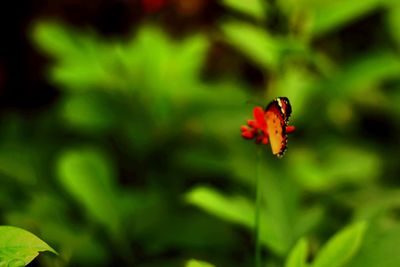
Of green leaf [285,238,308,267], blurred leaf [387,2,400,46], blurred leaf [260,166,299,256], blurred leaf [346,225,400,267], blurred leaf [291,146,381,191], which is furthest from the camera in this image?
blurred leaf [387,2,400,46]

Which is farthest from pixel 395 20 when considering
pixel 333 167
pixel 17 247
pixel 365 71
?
pixel 17 247

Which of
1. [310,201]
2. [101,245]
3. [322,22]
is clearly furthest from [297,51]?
[101,245]

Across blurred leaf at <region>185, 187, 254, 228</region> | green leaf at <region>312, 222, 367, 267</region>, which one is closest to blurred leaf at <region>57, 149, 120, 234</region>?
blurred leaf at <region>185, 187, 254, 228</region>

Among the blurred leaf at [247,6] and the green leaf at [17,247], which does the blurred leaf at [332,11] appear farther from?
the green leaf at [17,247]

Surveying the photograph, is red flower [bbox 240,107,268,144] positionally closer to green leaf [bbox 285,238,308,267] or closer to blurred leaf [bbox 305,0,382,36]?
green leaf [bbox 285,238,308,267]

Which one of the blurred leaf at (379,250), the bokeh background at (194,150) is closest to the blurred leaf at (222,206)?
the bokeh background at (194,150)

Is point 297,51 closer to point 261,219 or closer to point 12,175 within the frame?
point 261,219

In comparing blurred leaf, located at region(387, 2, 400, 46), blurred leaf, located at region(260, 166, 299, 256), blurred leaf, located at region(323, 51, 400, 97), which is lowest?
blurred leaf, located at region(260, 166, 299, 256)
